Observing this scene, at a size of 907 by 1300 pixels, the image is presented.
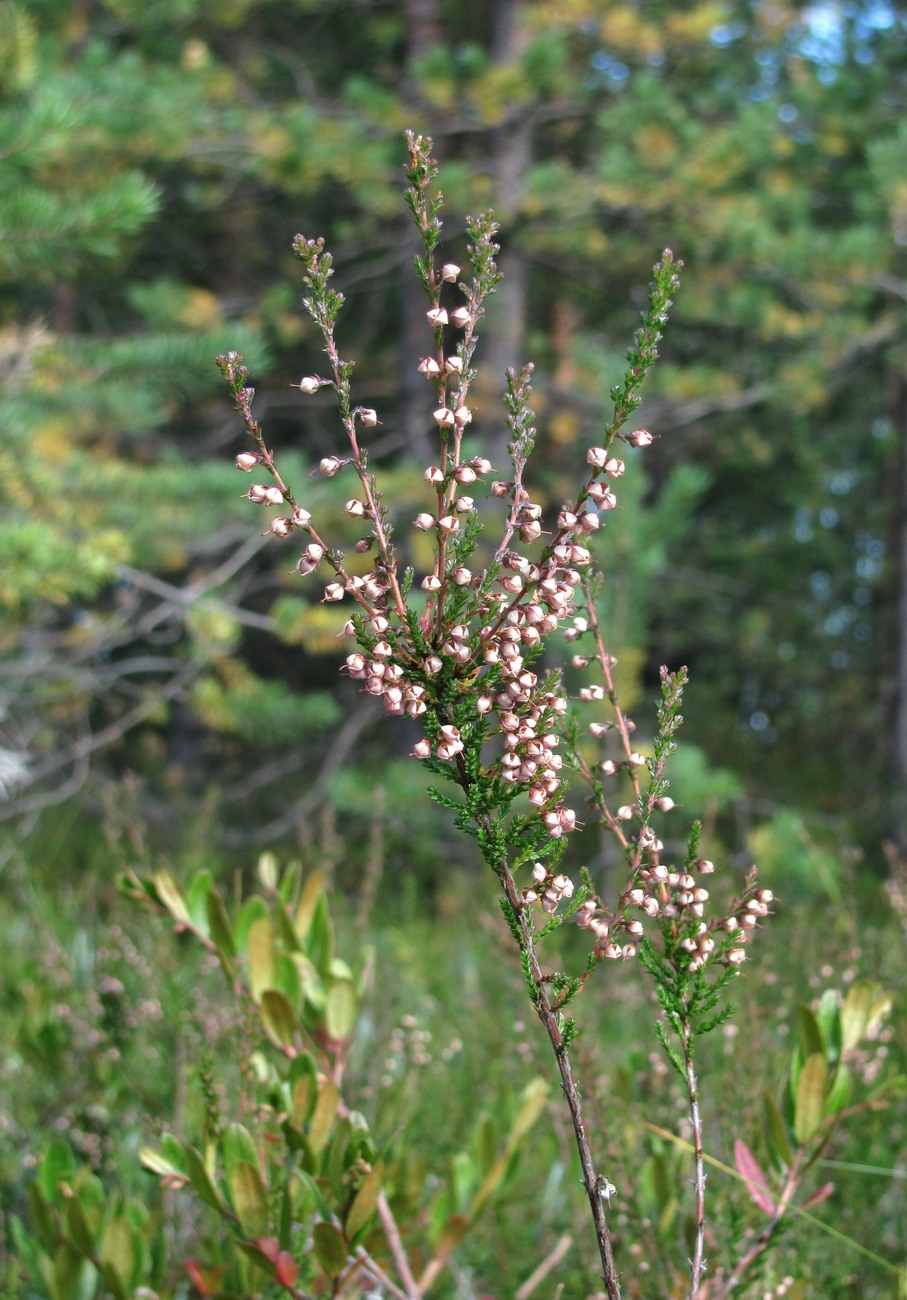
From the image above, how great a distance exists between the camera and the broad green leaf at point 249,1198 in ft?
3.89

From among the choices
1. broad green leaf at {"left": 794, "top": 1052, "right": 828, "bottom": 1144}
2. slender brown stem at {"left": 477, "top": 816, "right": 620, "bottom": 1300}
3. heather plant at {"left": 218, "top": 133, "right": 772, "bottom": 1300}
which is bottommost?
broad green leaf at {"left": 794, "top": 1052, "right": 828, "bottom": 1144}

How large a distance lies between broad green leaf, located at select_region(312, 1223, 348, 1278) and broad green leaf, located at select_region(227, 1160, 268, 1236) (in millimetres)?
89

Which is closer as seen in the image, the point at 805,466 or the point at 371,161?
the point at 371,161

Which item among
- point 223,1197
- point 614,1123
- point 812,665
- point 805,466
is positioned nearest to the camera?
point 223,1197

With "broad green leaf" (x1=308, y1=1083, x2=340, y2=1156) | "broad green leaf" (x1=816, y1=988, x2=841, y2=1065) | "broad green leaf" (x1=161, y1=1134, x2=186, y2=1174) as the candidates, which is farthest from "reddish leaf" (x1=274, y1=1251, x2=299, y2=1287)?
"broad green leaf" (x1=816, y1=988, x2=841, y2=1065)

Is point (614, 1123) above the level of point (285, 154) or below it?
below

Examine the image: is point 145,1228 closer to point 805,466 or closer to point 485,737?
point 485,737

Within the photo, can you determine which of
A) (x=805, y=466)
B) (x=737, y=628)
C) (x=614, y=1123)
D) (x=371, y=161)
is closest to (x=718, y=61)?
(x=371, y=161)

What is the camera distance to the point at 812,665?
10383 millimetres

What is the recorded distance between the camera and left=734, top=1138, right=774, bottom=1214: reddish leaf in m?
1.26

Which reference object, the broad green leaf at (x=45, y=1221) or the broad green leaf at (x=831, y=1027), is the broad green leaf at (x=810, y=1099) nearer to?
the broad green leaf at (x=831, y=1027)

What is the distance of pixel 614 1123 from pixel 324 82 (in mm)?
8525

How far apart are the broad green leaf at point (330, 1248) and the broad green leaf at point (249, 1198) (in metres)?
0.09

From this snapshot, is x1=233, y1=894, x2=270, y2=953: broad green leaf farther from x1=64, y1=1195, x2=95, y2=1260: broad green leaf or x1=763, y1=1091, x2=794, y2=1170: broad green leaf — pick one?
x1=763, y1=1091, x2=794, y2=1170: broad green leaf
